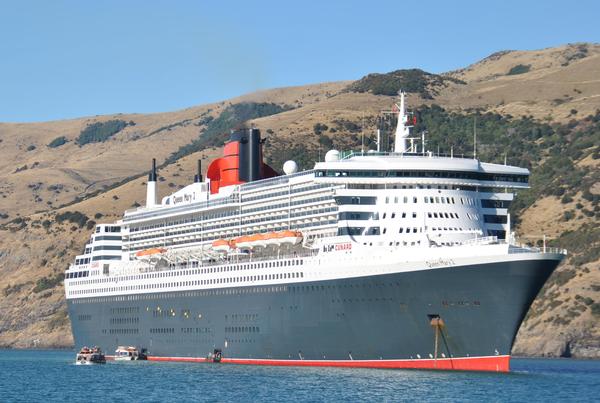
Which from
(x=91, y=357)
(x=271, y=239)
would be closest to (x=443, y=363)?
(x=271, y=239)

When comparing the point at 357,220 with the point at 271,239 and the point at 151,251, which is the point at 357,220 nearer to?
the point at 271,239

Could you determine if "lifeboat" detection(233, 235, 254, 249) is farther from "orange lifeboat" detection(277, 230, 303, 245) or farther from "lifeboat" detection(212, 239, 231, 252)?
"orange lifeboat" detection(277, 230, 303, 245)

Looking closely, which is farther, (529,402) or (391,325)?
(391,325)

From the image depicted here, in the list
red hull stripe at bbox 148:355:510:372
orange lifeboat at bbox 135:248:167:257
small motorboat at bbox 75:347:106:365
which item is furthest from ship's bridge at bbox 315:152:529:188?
small motorboat at bbox 75:347:106:365

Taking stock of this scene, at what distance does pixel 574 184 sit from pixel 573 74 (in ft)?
194

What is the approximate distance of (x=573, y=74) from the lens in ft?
648

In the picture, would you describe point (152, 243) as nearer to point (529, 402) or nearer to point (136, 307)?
point (136, 307)

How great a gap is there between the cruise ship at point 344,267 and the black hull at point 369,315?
0.08 m

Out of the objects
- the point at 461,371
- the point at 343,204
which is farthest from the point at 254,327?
the point at 461,371

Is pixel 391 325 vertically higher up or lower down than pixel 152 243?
lower down

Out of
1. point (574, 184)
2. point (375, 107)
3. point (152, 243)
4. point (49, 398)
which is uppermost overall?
point (375, 107)

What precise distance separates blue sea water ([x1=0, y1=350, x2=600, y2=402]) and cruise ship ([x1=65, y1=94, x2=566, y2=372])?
185 cm

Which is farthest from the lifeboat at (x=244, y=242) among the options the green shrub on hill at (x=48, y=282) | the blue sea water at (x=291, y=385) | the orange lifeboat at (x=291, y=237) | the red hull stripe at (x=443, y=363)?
the green shrub on hill at (x=48, y=282)

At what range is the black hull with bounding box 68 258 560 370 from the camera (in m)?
66.0
